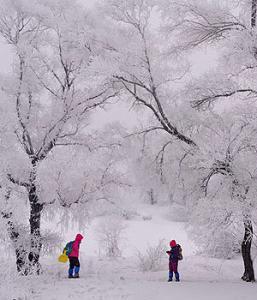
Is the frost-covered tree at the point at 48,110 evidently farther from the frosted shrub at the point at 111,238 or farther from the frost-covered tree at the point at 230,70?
the frosted shrub at the point at 111,238

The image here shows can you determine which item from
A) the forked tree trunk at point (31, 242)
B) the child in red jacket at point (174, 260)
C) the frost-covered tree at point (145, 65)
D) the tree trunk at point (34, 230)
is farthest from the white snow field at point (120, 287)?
the frost-covered tree at point (145, 65)

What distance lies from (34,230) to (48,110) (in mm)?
4477

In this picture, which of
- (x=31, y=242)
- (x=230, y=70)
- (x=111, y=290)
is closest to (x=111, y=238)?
(x=31, y=242)

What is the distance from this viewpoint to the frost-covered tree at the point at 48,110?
43.3 feet

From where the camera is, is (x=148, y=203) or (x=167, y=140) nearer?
(x=167, y=140)

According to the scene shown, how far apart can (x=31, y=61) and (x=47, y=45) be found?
127 centimetres

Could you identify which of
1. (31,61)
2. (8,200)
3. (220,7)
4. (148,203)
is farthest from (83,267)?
(148,203)

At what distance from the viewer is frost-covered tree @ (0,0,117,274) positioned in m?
13.2

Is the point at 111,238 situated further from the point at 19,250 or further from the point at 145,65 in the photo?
the point at 145,65

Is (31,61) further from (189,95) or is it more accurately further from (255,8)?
(255,8)

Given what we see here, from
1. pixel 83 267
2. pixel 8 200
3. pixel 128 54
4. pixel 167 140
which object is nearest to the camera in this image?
pixel 8 200

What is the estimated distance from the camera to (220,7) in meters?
11.1

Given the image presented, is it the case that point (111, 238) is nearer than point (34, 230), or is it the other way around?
point (34, 230)

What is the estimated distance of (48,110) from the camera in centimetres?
1570
